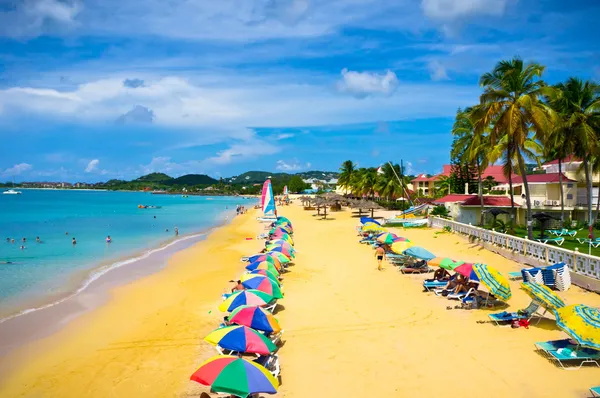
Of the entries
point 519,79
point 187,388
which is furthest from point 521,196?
point 187,388

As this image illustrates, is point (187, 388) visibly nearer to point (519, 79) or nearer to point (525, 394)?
point (525, 394)

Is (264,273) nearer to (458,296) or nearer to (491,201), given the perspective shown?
(458,296)

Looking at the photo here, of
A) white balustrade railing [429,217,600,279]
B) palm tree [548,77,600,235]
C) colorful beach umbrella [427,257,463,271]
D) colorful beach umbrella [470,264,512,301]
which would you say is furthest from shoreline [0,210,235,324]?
palm tree [548,77,600,235]

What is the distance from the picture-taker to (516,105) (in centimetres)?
2045

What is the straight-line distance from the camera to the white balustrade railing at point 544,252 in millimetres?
14047

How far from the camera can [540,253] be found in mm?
17188

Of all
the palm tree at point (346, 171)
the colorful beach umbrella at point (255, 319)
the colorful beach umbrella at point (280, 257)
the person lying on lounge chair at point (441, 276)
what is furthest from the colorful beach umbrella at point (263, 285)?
the palm tree at point (346, 171)

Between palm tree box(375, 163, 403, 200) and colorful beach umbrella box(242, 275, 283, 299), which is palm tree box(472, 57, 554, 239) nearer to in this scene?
colorful beach umbrella box(242, 275, 283, 299)

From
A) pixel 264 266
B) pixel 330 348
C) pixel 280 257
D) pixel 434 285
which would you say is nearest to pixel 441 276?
pixel 434 285

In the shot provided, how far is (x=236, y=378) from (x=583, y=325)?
6.85 meters

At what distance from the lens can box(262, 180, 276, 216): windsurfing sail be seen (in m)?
42.8

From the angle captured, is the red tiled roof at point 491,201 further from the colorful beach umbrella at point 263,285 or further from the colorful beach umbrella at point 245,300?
the colorful beach umbrella at point 245,300

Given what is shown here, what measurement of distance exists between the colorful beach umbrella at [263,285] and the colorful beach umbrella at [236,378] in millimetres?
5615

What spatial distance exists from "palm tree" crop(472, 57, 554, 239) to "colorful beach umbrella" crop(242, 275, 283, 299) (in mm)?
13112
